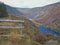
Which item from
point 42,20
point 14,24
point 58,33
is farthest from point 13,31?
point 58,33

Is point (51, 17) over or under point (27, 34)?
over

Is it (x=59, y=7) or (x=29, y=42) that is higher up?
(x=59, y=7)

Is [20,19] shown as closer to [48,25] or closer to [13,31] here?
[13,31]

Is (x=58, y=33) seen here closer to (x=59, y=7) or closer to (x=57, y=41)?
(x=57, y=41)

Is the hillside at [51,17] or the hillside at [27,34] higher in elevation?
the hillside at [51,17]

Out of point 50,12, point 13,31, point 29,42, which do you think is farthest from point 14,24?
point 50,12

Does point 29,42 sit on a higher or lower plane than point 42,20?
lower

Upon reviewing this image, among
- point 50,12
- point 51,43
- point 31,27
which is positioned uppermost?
point 50,12

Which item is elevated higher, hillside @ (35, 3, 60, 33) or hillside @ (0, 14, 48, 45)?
hillside @ (35, 3, 60, 33)
